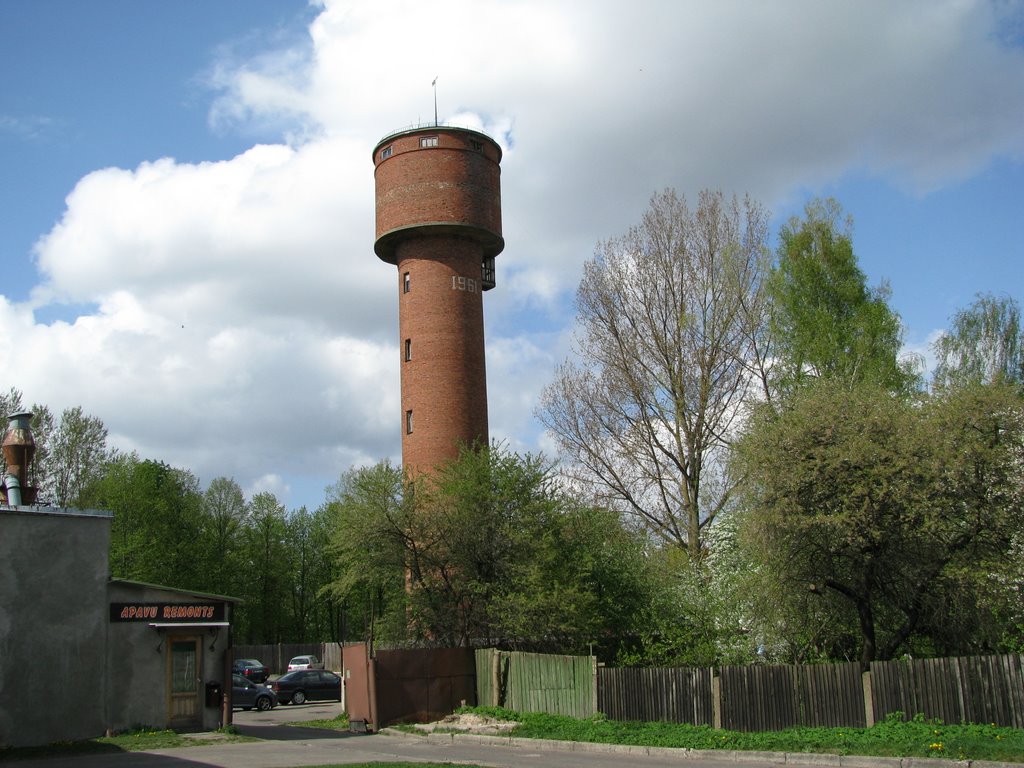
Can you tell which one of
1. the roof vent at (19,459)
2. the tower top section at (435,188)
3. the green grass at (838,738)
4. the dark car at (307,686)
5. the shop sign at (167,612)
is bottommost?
the dark car at (307,686)

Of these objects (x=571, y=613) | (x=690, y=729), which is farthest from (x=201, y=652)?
(x=690, y=729)

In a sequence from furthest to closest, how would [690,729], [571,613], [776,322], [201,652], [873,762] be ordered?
[776,322]
[571,613]
[201,652]
[690,729]
[873,762]

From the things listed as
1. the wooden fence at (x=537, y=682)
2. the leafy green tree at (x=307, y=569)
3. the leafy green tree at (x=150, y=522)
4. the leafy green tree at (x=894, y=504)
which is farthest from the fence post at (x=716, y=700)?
the leafy green tree at (x=307, y=569)

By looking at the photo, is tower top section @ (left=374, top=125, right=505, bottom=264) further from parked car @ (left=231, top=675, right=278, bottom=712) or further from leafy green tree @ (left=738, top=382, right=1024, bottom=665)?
leafy green tree @ (left=738, top=382, right=1024, bottom=665)

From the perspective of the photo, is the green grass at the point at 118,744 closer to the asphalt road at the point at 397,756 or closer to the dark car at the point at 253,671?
the asphalt road at the point at 397,756

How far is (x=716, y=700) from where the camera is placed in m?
19.3

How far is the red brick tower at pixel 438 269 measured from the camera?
36781mm

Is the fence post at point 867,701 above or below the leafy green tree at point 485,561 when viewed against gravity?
below

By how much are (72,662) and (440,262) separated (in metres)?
21.2

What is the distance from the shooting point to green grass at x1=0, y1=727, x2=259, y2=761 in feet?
64.3

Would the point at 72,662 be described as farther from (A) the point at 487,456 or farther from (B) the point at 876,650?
(B) the point at 876,650

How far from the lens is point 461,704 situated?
2505cm

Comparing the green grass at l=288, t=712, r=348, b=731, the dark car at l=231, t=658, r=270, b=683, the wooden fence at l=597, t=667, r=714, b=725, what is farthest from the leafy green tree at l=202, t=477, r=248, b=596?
Answer: the wooden fence at l=597, t=667, r=714, b=725

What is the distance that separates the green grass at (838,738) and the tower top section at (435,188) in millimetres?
22145
